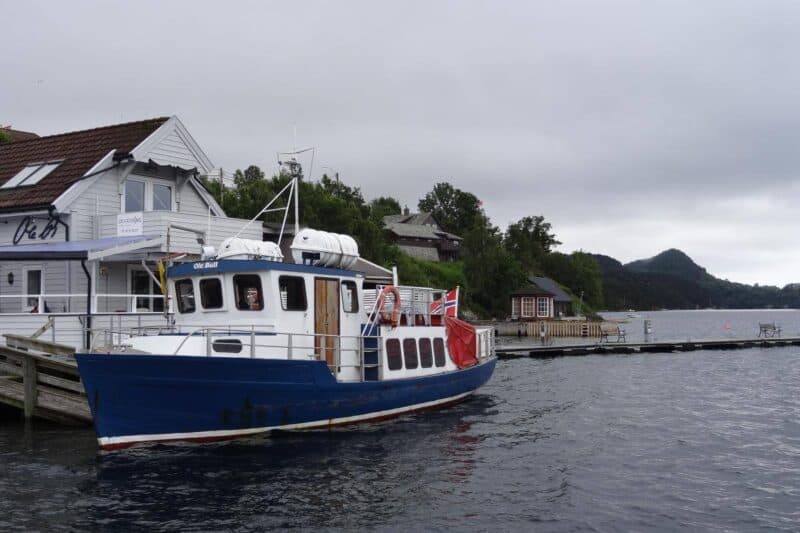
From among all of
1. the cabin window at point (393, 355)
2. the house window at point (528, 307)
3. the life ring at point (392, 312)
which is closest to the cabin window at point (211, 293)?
the life ring at point (392, 312)

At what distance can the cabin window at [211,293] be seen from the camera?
21.2 metres

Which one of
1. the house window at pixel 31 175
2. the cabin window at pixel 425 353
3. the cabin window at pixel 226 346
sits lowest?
the cabin window at pixel 425 353

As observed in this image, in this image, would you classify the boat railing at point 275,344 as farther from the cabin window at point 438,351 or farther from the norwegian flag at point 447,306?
the norwegian flag at point 447,306

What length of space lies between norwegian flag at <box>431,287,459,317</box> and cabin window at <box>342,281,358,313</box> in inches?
170

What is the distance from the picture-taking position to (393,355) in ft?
79.2

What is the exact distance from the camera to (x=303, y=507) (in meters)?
15.1

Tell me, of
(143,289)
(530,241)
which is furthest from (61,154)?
(530,241)

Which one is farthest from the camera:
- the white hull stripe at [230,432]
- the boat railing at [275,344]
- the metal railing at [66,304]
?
the metal railing at [66,304]

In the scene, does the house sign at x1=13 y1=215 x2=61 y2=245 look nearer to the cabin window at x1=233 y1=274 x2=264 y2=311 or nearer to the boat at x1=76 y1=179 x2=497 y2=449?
the boat at x1=76 y1=179 x2=497 y2=449

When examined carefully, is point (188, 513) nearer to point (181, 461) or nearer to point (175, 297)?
point (181, 461)

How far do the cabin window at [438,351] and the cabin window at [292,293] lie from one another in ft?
21.5

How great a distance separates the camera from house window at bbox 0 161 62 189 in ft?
98.8

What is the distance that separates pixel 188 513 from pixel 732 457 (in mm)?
14131

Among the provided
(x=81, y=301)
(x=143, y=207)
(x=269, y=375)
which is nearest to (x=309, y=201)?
(x=143, y=207)
